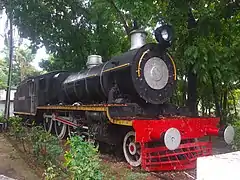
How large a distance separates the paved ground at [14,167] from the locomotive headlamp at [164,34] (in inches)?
154

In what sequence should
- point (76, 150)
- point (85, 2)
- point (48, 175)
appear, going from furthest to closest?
point (85, 2) → point (48, 175) → point (76, 150)

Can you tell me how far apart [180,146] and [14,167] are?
11.2ft

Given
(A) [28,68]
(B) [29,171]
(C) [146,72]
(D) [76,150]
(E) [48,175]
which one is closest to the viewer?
(D) [76,150]

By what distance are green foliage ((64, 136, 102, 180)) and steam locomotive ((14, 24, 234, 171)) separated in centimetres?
172

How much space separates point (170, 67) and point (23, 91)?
9414 mm

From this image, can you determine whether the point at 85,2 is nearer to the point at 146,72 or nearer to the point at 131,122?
the point at 146,72

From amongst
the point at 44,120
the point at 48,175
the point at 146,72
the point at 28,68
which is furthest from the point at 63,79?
the point at 28,68

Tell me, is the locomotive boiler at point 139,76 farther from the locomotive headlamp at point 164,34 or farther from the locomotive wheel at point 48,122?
the locomotive wheel at point 48,122

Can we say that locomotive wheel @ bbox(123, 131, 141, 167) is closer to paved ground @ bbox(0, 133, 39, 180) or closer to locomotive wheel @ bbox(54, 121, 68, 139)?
paved ground @ bbox(0, 133, 39, 180)

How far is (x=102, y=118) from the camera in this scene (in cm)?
680

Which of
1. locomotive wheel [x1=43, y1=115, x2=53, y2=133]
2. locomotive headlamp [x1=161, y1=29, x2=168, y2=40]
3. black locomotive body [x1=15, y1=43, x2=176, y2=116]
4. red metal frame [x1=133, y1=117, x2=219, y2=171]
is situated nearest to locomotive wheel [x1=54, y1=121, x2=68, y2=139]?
locomotive wheel [x1=43, y1=115, x2=53, y2=133]

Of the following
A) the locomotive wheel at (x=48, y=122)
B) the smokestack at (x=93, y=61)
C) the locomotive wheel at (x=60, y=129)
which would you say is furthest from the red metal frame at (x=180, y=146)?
the locomotive wheel at (x=48, y=122)

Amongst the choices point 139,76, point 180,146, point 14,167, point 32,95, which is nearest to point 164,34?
point 139,76

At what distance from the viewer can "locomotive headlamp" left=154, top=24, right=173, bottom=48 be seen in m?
6.38
